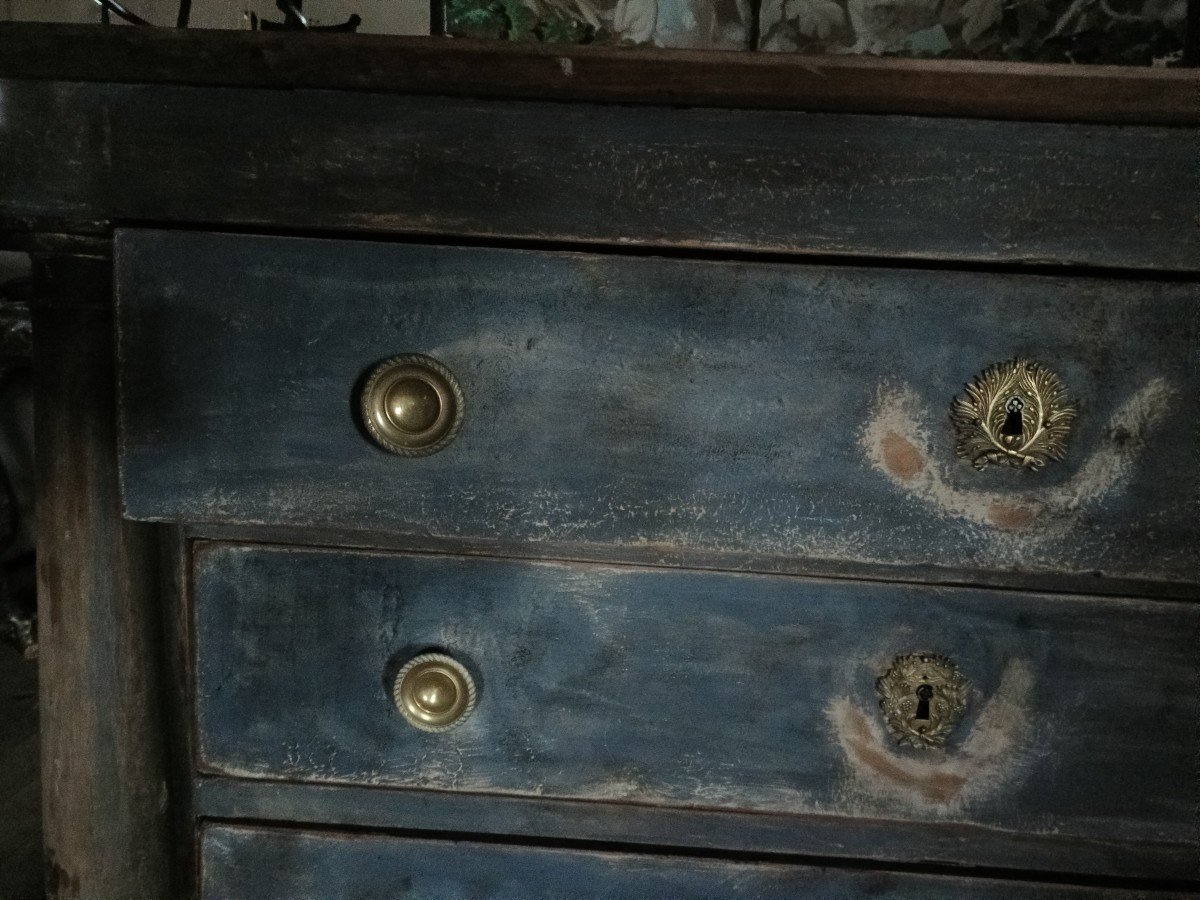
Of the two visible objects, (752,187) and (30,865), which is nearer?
(752,187)

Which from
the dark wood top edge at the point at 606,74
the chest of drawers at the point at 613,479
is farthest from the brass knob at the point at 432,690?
the dark wood top edge at the point at 606,74

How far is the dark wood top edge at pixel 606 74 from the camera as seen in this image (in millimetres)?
421

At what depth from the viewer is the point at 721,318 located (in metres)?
0.46

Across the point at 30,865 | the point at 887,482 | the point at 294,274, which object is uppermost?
the point at 294,274

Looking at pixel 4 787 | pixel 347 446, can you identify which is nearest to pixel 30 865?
pixel 4 787

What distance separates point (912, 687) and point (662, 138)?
1.22 ft

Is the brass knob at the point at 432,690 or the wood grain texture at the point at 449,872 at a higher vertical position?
the brass knob at the point at 432,690

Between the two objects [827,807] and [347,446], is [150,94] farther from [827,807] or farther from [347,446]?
[827,807]

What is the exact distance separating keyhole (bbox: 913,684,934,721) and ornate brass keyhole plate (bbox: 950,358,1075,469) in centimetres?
15

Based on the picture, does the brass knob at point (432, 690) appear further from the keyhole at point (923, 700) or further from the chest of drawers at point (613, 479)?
the keyhole at point (923, 700)

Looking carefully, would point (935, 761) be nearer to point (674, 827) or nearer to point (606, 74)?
point (674, 827)

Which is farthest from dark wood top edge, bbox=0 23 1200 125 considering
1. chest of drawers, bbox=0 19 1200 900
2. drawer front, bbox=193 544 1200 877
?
drawer front, bbox=193 544 1200 877

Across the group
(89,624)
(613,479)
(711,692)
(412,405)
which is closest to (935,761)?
(711,692)

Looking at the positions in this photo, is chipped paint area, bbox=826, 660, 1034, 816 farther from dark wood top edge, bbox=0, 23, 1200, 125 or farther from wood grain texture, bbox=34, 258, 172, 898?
wood grain texture, bbox=34, 258, 172, 898
